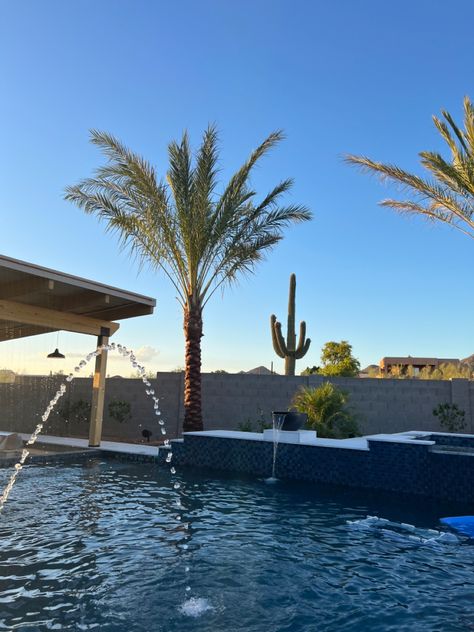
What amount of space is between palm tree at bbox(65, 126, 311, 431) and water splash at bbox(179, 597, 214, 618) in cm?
1020

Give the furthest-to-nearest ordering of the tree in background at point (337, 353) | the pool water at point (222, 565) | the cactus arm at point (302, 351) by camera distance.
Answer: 1. the tree in background at point (337, 353)
2. the cactus arm at point (302, 351)
3. the pool water at point (222, 565)

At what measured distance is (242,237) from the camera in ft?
49.6

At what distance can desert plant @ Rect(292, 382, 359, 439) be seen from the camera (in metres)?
14.2

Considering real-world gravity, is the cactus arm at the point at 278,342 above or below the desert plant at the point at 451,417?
above

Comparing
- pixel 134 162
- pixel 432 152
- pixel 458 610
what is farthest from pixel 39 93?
pixel 458 610

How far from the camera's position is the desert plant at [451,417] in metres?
16.4

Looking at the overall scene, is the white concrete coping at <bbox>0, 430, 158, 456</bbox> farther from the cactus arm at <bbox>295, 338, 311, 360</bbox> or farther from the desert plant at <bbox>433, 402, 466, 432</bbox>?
the cactus arm at <bbox>295, 338, 311, 360</bbox>

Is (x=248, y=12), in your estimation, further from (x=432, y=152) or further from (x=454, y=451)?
(x=454, y=451)

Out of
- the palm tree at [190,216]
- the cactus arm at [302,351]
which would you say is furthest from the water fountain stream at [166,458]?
the cactus arm at [302,351]

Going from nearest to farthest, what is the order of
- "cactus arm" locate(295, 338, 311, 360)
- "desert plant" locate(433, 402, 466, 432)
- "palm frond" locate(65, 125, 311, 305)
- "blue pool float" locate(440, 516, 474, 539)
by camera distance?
"blue pool float" locate(440, 516, 474, 539) < "palm frond" locate(65, 125, 311, 305) < "desert plant" locate(433, 402, 466, 432) < "cactus arm" locate(295, 338, 311, 360)

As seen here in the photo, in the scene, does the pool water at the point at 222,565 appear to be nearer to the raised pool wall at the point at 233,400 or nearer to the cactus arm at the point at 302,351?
the raised pool wall at the point at 233,400

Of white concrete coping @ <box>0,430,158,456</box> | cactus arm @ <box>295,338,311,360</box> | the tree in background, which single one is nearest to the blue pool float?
white concrete coping @ <box>0,430,158,456</box>

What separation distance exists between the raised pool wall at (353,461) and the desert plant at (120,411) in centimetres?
653

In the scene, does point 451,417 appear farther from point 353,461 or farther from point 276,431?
point 276,431
